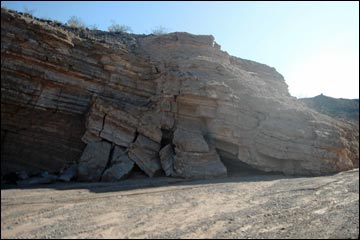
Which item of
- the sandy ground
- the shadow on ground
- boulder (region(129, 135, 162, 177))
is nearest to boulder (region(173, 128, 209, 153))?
→ boulder (region(129, 135, 162, 177))

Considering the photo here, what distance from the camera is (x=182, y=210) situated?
27.3 feet

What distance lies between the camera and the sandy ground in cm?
686

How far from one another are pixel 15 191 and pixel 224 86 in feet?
30.9

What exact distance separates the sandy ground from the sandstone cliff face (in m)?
2.21

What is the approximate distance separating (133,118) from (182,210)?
635 cm

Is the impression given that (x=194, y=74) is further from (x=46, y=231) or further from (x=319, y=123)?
(x=46, y=231)

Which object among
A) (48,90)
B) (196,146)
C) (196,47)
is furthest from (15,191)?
(196,47)

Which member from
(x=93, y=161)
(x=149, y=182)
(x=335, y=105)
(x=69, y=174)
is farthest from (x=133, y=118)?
(x=335, y=105)

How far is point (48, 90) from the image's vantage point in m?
13.3

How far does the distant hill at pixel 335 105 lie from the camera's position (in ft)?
74.5

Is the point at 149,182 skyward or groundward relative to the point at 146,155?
groundward

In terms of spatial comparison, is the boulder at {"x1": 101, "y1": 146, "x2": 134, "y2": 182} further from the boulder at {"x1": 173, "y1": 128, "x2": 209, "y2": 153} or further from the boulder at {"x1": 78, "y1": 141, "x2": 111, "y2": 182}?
the boulder at {"x1": 173, "y1": 128, "x2": 209, "y2": 153}

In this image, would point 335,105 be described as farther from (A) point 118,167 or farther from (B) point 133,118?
(A) point 118,167

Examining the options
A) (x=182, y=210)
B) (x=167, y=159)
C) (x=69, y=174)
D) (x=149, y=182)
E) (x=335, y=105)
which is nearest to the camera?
(x=182, y=210)
